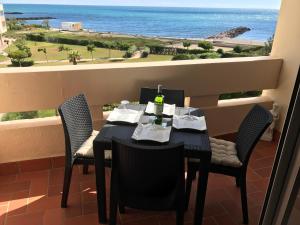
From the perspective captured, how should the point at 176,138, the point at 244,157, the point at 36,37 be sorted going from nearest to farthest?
1. the point at 176,138
2. the point at 244,157
3. the point at 36,37

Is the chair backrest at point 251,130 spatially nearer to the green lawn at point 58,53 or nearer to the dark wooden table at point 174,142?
the dark wooden table at point 174,142

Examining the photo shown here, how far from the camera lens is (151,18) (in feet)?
41.1

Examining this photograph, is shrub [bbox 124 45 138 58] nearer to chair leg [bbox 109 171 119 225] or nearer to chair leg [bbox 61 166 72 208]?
chair leg [bbox 61 166 72 208]

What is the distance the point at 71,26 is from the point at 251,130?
1213 cm

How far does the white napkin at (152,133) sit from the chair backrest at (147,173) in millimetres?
253

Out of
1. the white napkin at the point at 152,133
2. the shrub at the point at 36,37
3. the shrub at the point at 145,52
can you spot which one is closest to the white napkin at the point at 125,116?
the white napkin at the point at 152,133

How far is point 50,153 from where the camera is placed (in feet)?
8.87

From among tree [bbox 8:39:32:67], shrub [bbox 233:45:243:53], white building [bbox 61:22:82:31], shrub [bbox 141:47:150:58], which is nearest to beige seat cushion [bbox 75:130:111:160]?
tree [bbox 8:39:32:67]

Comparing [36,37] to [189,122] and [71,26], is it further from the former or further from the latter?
[189,122]

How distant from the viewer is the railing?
243 centimetres

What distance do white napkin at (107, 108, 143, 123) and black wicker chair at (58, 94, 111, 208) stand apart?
287 mm

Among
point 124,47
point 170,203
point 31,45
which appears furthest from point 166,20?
point 170,203

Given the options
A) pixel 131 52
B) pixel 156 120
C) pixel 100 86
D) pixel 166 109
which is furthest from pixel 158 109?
pixel 131 52

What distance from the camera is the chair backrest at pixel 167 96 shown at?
2.51 meters
